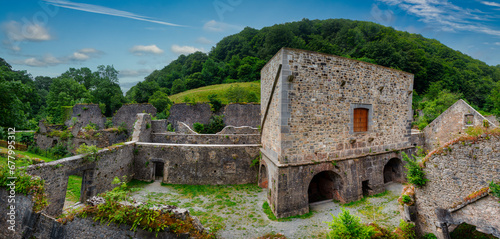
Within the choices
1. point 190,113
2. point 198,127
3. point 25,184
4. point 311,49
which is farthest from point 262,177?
point 311,49

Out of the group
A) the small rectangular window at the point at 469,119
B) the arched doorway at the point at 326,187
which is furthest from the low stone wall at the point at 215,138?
the small rectangular window at the point at 469,119

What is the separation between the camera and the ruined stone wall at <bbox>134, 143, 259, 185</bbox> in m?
11.2

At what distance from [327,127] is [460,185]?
15.2 ft

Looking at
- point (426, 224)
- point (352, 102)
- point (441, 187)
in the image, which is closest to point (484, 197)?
point (441, 187)

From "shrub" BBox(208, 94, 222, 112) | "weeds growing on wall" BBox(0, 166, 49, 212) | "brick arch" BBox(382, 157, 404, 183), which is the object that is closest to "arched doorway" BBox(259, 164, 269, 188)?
"brick arch" BBox(382, 157, 404, 183)

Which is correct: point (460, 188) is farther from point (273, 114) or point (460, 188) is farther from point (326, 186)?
point (273, 114)

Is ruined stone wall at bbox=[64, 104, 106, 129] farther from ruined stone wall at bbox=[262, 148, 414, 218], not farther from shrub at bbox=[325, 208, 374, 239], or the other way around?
shrub at bbox=[325, 208, 374, 239]

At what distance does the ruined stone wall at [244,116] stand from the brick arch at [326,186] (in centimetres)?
1192

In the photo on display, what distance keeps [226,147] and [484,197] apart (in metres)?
9.58

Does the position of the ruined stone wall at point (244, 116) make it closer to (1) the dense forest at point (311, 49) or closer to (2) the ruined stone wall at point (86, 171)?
(1) the dense forest at point (311, 49)

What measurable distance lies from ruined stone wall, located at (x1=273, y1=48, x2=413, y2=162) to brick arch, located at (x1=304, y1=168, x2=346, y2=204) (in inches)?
37.4

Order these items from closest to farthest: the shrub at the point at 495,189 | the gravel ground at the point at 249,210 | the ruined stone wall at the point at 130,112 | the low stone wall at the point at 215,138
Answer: the shrub at the point at 495,189, the gravel ground at the point at 249,210, the low stone wall at the point at 215,138, the ruined stone wall at the point at 130,112

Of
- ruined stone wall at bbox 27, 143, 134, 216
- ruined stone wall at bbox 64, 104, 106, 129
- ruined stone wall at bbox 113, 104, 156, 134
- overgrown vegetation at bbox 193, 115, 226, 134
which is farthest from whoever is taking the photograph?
ruined stone wall at bbox 64, 104, 106, 129

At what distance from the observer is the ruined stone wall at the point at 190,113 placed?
23.6 metres
